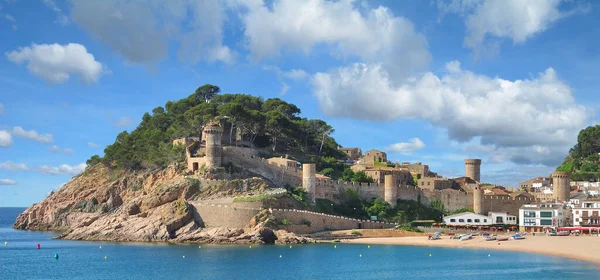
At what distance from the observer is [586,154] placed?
93.6 metres

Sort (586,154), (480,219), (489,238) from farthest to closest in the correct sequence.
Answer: (586,154)
(480,219)
(489,238)

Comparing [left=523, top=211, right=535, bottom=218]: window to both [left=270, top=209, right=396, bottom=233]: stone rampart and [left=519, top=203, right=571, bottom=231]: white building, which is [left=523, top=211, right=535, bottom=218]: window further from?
[left=270, top=209, right=396, bottom=233]: stone rampart

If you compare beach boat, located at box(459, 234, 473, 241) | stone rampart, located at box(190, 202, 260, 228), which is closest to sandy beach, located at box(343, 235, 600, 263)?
beach boat, located at box(459, 234, 473, 241)

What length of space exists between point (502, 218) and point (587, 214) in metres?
7.71

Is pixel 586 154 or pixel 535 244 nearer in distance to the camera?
pixel 535 244

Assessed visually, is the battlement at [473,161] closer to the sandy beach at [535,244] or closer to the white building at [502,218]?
the white building at [502,218]

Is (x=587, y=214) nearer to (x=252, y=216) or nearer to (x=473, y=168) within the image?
(x=473, y=168)

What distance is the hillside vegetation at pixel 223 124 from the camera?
236 feet

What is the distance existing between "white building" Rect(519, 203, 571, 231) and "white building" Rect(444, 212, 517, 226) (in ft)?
7.82

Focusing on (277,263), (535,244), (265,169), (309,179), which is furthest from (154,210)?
(535,244)

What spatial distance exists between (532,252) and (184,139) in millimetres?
35122

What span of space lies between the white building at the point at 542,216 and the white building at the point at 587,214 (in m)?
1.03

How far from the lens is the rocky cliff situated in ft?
188

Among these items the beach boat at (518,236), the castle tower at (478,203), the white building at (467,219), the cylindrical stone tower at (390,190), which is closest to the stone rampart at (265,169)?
the cylindrical stone tower at (390,190)
